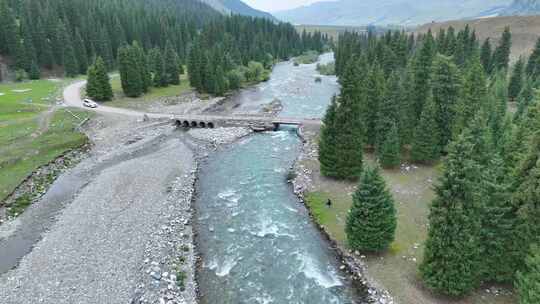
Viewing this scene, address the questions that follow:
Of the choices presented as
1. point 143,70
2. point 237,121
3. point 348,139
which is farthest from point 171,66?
point 348,139

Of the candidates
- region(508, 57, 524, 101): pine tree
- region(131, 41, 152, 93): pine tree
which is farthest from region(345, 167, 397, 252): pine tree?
region(508, 57, 524, 101): pine tree

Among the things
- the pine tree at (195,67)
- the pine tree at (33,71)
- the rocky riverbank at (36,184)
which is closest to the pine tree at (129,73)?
the pine tree at (195,67)

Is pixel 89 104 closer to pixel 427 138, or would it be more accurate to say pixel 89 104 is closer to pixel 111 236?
pixel 111 236

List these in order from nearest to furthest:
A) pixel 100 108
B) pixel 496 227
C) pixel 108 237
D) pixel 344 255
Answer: pixel 496 227 < pixel 344 255 < pixel 108 237 < pixel 100 108

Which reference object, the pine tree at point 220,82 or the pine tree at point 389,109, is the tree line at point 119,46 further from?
the pine tree at point 389,109

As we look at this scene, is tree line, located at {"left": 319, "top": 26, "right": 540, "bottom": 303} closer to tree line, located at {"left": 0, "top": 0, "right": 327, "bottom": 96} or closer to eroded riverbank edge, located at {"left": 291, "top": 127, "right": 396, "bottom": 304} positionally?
eroded riverbank edge, located at {"left": 291, "top": 127, "right": 396, "bottom": 304}

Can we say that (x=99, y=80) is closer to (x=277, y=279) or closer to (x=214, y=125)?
(x=214, y=125)
